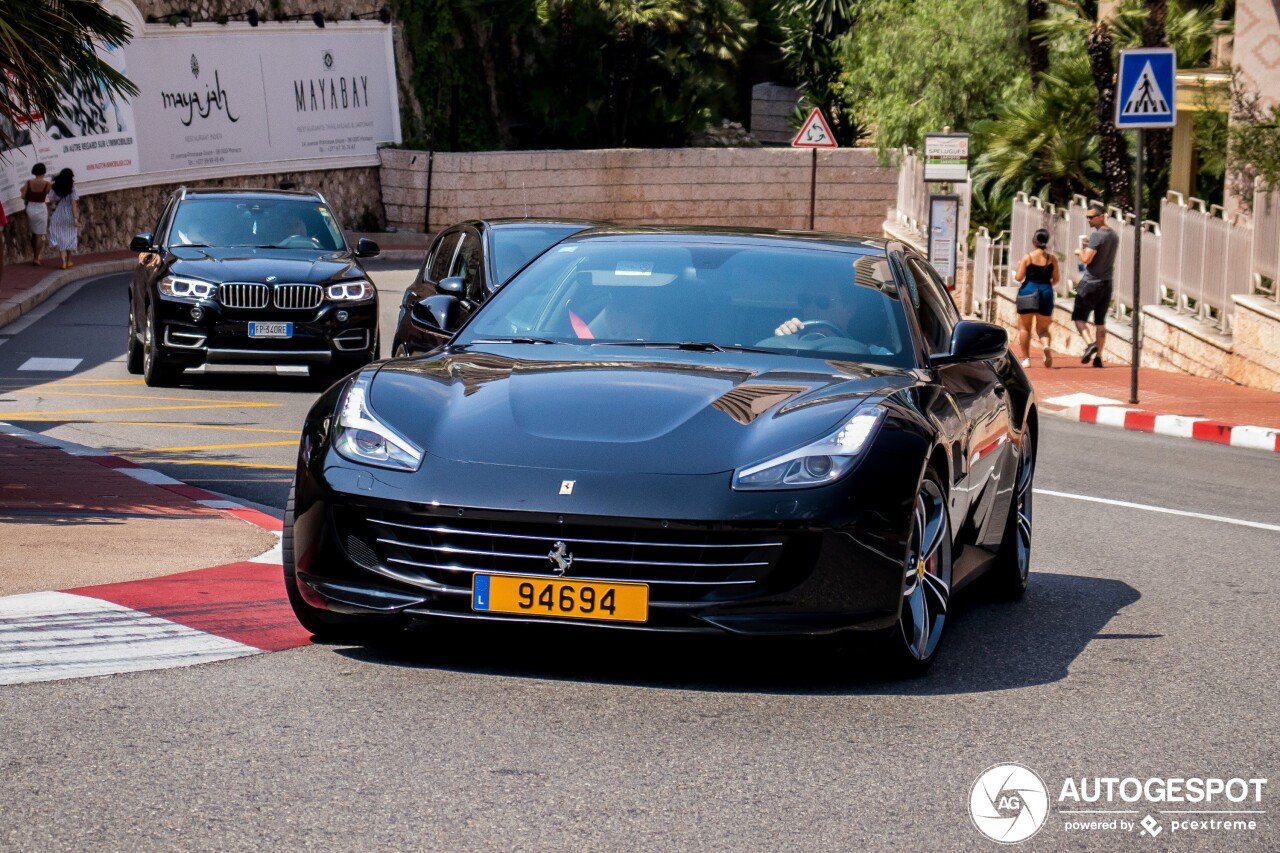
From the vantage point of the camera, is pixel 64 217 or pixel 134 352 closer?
pixel 134 352

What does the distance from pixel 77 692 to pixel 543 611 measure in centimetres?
135

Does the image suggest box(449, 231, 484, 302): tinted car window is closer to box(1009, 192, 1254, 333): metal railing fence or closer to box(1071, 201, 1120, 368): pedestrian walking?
box(1009, 192, 1254, 333): metal railing fence

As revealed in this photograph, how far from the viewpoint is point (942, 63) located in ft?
121

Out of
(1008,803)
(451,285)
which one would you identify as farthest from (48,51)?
(1008,803)

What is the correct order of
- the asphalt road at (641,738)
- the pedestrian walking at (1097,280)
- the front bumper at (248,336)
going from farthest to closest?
the pedestrian walking at (1097,280), the front bumper at (248,336), the asphalt road at (641,738)

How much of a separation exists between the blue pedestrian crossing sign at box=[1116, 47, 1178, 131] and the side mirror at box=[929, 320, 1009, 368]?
12.0m

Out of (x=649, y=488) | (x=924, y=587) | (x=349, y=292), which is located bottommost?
(x=349, y=292)

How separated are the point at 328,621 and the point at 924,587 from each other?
1.93 meters

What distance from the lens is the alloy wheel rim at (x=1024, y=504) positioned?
8.05m

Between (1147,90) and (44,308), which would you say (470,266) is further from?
(44,308)

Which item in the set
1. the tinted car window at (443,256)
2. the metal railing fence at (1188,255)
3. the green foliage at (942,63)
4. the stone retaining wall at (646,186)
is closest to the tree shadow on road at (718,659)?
the tinted car window at (443,256)

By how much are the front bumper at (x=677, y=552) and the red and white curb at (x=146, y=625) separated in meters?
0.68

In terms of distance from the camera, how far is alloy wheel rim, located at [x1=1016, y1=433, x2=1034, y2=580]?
805cm

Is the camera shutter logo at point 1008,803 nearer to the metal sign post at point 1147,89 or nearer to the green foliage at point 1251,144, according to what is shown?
the metal sign post at point 1147,89
